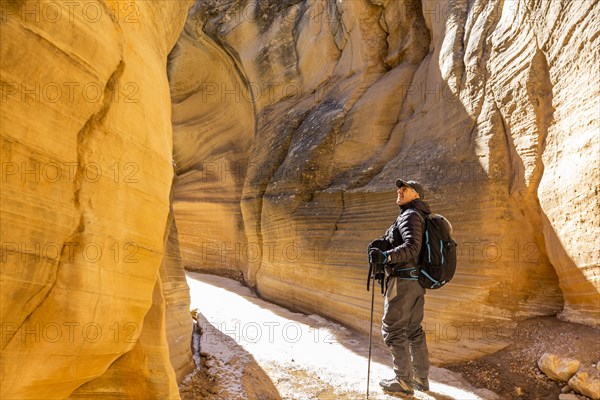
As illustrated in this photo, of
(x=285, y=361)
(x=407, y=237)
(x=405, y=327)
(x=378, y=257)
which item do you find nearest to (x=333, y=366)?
(x=285, y=361)

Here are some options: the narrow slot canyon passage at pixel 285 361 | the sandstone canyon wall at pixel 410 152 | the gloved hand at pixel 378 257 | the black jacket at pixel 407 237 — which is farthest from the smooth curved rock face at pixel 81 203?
the sandstone canyon wall at pixel 410 152

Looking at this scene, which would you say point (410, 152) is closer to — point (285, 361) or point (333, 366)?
point (333, 366)

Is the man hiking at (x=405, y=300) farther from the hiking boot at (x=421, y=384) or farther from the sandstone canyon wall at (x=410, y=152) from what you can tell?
the sandstone canyon wall at (x=410, y=152)

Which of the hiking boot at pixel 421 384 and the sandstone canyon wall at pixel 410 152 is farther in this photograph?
the sandstone canyon wall at pixel 410 152

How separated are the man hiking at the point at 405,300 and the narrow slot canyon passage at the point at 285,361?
0.58ft

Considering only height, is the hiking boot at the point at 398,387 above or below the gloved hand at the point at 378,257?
below

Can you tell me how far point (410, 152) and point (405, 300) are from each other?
299cm

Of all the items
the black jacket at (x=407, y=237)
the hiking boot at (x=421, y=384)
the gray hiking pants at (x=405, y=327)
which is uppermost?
the black jacket at (x=407, y=237)

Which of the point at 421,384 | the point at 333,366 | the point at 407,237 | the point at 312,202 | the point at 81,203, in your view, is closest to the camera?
the point at 81,203

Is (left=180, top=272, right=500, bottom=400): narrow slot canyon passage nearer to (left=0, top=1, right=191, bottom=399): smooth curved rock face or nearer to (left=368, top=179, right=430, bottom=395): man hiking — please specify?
(left=368, top=179, right=430, bottom=395): man hiking

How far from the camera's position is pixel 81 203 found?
2268 millimetres

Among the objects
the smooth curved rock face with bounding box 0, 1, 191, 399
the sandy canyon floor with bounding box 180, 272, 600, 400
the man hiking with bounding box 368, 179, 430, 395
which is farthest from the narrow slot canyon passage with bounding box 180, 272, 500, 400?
the smooth curved rock face with bounding box 0, 1, 191, 399

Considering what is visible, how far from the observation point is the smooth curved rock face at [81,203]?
200cm

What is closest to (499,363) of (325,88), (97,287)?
(97,287)
